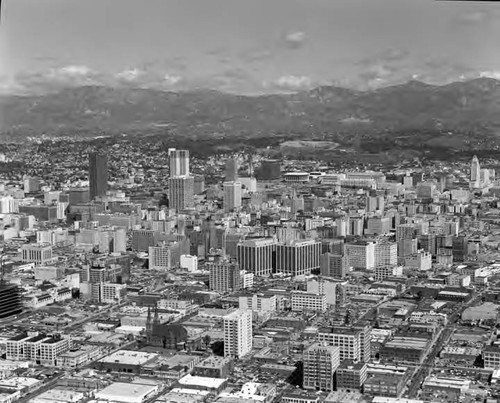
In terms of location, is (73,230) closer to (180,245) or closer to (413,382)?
(180,245)

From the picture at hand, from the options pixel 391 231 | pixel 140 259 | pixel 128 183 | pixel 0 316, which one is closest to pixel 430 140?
pixel 391 231

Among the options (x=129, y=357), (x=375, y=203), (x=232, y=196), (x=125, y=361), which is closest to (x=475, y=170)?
(x=375, y=203)

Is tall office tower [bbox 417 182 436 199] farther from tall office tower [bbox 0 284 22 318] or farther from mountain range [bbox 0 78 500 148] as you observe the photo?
tall office tower [bbox 0 284 22 318]

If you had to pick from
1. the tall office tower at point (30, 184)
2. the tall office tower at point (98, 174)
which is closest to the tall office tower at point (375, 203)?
the tall office tower at point (98, 174)

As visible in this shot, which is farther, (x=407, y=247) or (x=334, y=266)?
(x=407, y=247)

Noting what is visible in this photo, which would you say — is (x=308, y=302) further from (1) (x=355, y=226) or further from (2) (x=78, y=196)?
(2) (x=78, y=196)
